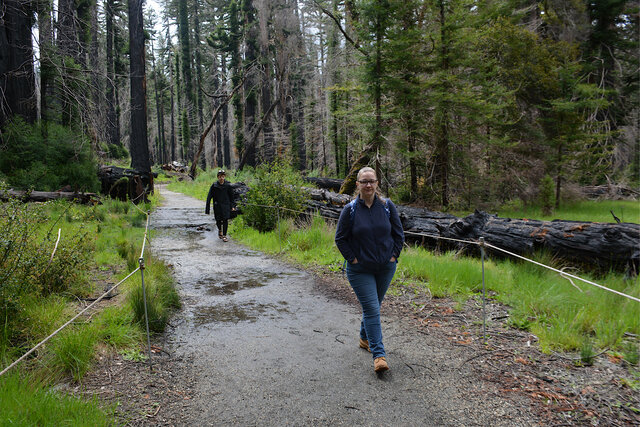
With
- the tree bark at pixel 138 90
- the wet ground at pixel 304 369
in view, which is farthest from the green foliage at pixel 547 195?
the tree bark at pixel 138 90

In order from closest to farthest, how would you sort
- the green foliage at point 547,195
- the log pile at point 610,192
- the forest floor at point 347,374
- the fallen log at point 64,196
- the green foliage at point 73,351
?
the forest floor at point 347,374
the green foliage at point 73,351
the fallen log at point 64,196
the green foliage at point 547,195
the log pile at point 610,192

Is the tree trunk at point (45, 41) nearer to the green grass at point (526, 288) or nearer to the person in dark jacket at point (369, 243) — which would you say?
the green grass at point (526, 288)

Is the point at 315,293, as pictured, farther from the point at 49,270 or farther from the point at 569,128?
the point at 569,128

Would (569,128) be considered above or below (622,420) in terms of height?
above

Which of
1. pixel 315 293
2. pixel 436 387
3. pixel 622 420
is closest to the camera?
pixel 622 420

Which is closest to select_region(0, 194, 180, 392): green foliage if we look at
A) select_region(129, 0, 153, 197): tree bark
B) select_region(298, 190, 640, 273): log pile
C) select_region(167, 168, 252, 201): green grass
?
select_region(298, 190, 640, 273): log pile

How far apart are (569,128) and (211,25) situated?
43546 millimetres

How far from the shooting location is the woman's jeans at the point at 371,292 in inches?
156

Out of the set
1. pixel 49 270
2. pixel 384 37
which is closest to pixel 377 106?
pixel 384 37

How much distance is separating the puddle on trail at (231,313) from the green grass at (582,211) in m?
12.9

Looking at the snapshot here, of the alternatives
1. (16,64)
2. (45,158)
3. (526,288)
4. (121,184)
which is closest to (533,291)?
(526,288)

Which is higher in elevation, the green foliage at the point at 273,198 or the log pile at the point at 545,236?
the green foliage at the point at 273,198

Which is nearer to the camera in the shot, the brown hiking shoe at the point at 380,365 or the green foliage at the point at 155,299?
the brown hiking shoe at the point at 380,365

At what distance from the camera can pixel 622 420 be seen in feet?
9.84
